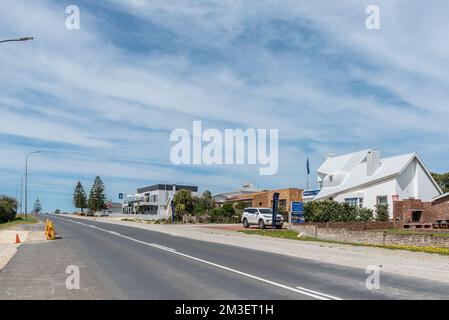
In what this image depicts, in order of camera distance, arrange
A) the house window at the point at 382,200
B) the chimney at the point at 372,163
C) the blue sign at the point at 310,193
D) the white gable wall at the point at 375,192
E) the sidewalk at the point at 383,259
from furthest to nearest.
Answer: the blue sign at the point at 310,193 < the chimney at the point at 372,163 < the house window at the point at 382,200 < the white gable wall at the point at 375,192 < the sidewalk at the point at 383,259

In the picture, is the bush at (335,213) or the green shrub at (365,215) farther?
the green shrub at (365,215)

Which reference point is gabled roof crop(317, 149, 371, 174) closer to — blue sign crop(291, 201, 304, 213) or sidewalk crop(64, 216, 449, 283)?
blue sign crop(291, 201, 304, 213)

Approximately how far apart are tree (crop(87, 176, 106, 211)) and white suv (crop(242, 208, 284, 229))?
9759cm

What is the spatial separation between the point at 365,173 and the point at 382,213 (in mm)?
9367

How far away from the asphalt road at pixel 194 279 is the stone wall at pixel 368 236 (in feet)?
27.2

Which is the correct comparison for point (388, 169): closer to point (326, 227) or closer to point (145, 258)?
point (326, 227)

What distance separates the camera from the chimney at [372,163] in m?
48.3

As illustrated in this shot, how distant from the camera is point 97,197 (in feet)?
453

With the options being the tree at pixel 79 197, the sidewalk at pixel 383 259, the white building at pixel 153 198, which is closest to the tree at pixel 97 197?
the white building at pixel 153 198

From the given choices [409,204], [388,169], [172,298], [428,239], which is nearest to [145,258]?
[172,298]

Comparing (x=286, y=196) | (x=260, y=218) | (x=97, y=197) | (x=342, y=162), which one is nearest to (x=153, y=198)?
(x=97, y=197)

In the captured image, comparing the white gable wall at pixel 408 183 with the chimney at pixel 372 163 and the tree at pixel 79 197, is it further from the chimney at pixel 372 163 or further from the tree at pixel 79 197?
the tree at pixel 79 197

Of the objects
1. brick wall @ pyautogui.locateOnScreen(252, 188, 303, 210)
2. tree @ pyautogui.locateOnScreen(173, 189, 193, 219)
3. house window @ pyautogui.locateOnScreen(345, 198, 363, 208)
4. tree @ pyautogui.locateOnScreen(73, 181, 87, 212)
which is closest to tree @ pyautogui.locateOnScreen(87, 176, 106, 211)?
tree @ pyautogui.locateOnScreen(73, 181, 87, 212)
